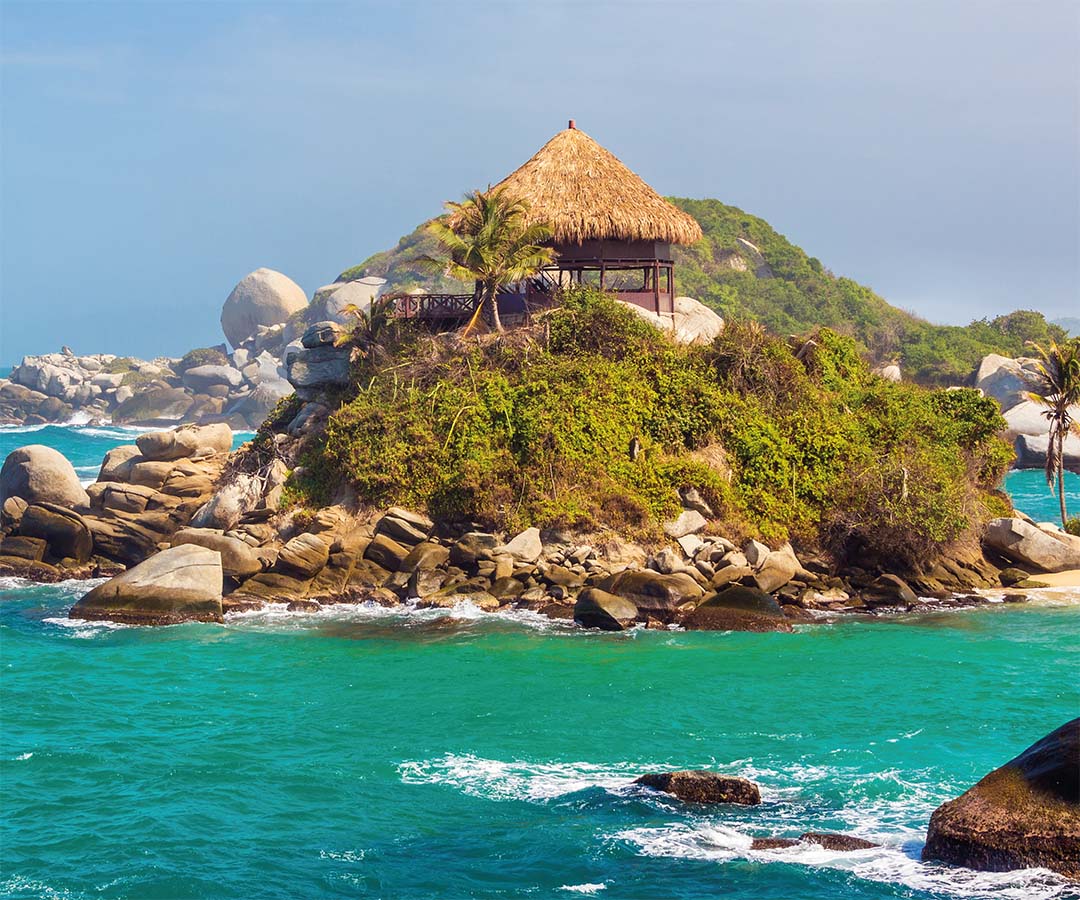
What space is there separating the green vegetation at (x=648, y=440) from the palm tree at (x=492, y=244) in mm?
1458

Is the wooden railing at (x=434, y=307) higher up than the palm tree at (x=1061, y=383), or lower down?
higher up

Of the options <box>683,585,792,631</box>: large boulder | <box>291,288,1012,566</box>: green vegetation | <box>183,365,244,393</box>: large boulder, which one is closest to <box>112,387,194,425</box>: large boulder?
<box>183,365,244,393</box>: large boulder

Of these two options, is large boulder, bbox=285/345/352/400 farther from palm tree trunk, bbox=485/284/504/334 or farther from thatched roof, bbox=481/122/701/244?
thatched roof, bbox=481/122/701/244

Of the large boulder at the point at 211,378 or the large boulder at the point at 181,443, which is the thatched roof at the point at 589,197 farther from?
the large boulder at the point at 211,378

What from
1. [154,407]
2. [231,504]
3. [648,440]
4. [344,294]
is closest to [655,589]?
[648,440]

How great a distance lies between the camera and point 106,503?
32.5 m

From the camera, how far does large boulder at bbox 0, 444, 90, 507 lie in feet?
108

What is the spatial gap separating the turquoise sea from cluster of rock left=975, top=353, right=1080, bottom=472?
2810 cm

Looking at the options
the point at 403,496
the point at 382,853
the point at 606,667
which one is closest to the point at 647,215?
the point at 403,496

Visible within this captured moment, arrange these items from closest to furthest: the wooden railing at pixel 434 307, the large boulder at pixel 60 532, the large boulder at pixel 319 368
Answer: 1. the large boulder at pixel 60 532
2. the wooden railing at pixel 434 307
3. the large boulder at pixel 319 368

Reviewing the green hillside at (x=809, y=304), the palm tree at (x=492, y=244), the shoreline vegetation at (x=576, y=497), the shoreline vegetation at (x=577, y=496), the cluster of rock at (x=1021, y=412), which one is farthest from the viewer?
the green hillside at (x=809, y=304)

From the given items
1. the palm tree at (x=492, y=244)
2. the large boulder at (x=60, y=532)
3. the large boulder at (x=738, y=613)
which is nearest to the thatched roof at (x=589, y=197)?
the palm tree at (x=492, y=244)

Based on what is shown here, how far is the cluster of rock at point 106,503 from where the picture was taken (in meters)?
30.1

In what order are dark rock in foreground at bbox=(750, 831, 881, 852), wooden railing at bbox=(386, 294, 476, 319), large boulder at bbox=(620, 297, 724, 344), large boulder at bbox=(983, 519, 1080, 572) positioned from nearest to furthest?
dark rock in foreground at bbox=(750, 831, 881, 852) < large boulder at bbox=(983, 519, 1080, 572) < wooden railing at bbox=(386, 294, 476, 319) < large boulder at bbox=(620, 297, 724, 344)
